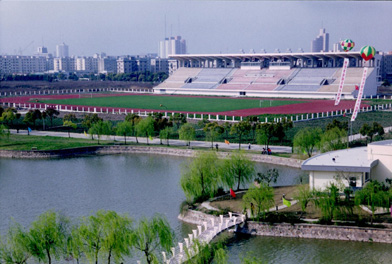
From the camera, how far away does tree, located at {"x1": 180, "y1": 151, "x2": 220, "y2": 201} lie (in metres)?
18.5

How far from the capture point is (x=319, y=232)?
15383 mm

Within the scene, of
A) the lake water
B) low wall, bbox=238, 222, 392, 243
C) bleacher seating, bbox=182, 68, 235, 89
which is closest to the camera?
the lake water

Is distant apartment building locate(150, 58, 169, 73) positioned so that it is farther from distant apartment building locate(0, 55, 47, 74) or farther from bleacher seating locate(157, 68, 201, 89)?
bleacher seating locate(157, 68, 201, 89)

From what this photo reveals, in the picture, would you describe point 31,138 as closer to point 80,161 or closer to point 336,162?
point 80,161

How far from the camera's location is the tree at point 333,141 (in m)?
23.6

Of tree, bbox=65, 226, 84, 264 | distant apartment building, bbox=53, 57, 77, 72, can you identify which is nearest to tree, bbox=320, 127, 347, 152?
tree, bbox=65, 226, 84, 264

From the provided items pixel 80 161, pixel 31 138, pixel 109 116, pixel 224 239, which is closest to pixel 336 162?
pixel 224 239

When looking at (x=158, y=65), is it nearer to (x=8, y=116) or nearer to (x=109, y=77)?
(x=109, y=77)

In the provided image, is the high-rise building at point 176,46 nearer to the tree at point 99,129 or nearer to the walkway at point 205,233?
the tree at point 99,129

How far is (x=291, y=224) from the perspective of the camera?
51.4 ft

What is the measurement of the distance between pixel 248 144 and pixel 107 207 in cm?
1201

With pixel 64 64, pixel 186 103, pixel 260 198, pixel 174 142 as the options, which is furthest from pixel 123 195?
pixel 64 64

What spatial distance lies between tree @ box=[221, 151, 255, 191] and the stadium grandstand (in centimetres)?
3681

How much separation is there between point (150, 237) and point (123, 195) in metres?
7.93
